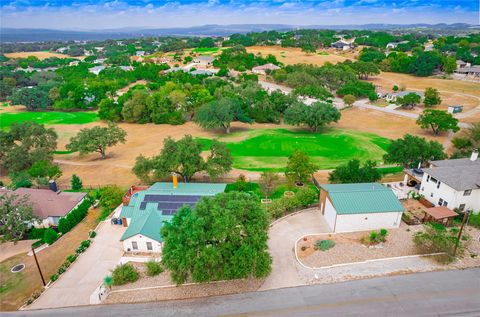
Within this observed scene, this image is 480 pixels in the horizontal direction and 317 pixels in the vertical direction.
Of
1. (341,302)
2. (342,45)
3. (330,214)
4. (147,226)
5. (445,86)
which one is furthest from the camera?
(342,45)

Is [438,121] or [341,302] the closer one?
[341,302]

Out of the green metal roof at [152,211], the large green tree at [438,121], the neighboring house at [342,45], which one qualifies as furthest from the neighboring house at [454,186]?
the neighboring house at [342,45]

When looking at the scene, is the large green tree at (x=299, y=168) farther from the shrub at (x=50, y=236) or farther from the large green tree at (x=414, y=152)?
the shrub at (x=50, y=236)

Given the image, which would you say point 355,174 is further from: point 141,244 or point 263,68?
point 263,68

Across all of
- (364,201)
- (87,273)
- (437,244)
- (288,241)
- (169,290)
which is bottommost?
(87,273)

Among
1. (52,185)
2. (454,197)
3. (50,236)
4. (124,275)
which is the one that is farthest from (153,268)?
(454,197)

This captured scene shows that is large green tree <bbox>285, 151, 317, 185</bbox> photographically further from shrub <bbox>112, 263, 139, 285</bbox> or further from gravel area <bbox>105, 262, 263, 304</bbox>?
shrub <bbox>112, 263, 139, 285</bbox>

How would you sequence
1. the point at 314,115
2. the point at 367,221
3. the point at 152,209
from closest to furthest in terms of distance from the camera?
1. the point at 367,221
2. the point at 152,209
3. the point at 314,115
